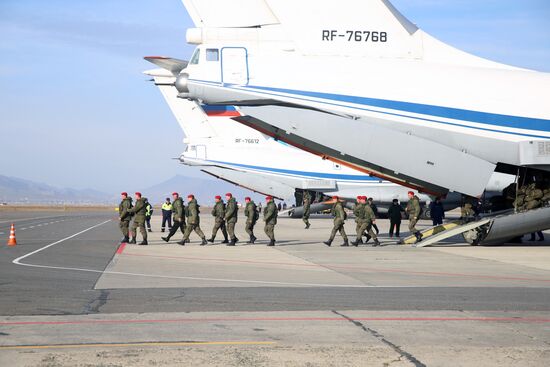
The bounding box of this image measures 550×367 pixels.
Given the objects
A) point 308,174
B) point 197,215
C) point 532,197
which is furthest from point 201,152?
point 532,197

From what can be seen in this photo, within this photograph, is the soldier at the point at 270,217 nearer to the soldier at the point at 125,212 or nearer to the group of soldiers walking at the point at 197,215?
the group of soldiers walking at the point at 197,215

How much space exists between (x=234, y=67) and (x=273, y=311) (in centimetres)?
1406

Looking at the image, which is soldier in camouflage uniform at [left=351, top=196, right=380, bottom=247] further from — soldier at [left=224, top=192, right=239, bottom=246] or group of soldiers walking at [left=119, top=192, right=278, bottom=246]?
soldier at [left=224, top=192, right=239, bottom=246]

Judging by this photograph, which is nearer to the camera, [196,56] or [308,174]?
[196,56]

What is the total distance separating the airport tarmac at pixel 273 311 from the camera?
8.34 meters

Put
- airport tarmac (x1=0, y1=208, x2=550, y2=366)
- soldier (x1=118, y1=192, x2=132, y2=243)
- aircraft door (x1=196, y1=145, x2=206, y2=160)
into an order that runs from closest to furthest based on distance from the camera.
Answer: airport tarmac (x1=0, y1=208, x2=550, y2=366)
soldier (x1=118, y1=192, x2=132, y2=243)
aircraft door (x1=196, y1=145, x2=206, y2=160)

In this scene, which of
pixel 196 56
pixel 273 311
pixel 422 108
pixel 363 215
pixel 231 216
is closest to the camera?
pixel 273 311

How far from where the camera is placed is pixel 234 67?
24.5 metres

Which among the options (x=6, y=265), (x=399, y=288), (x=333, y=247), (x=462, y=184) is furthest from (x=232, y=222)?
(x=399, y=288)

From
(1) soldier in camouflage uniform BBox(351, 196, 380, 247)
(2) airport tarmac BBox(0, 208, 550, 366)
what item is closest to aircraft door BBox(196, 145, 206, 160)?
(1) soldier in camouflage uniform BBox(351, 196, 380, 247)

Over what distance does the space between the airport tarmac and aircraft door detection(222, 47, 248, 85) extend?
18.8 feet

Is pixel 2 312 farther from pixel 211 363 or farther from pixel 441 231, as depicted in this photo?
pixel 441 231

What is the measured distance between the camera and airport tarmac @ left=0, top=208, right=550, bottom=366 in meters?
8.34

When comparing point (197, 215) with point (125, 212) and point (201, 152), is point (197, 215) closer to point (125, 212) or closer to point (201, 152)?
point (125, 212)
